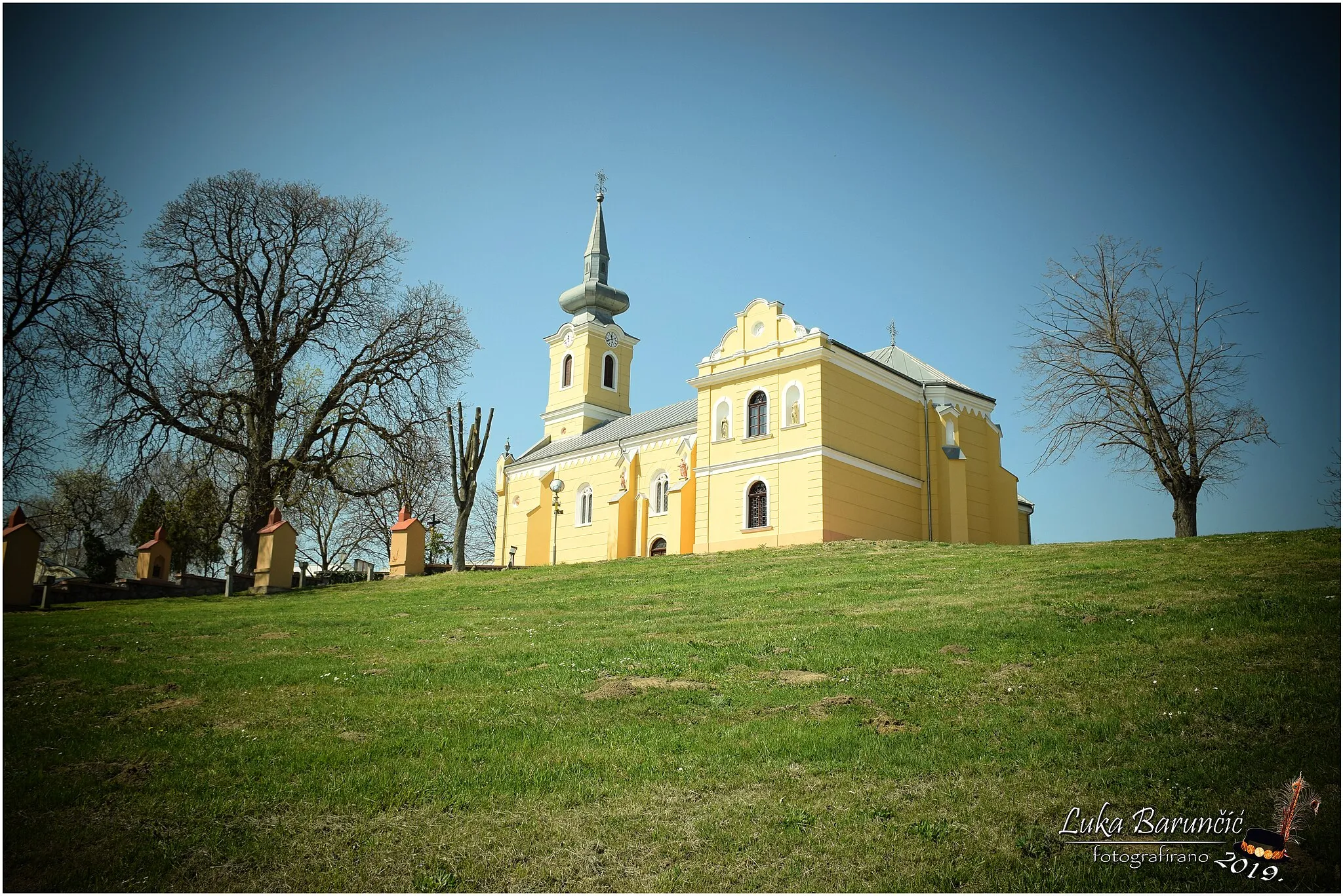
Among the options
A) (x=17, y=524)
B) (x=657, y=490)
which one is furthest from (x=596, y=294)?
(x=17, y=524)

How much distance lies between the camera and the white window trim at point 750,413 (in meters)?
31.3

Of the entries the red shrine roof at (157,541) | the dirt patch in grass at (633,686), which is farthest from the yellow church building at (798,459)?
the dirt patch in grass at (633,686)

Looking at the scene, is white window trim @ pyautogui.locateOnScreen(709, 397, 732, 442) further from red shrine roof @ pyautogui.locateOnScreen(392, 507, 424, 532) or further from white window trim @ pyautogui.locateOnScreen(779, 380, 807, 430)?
red shrine roof @ pyautogui.locateOnScreen(392, 507, 424, 532)

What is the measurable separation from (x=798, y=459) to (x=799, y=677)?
19.6m

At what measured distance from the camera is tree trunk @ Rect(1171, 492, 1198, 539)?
24.8 meters

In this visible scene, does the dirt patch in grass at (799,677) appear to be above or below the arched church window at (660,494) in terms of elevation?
below

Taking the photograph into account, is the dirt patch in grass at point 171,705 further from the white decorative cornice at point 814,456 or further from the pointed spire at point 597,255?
the pointed spire at point 597,255

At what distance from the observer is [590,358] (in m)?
50.4

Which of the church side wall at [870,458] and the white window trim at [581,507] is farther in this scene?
the white window trim at [581,507]

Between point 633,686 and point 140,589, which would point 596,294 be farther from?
point 633,686

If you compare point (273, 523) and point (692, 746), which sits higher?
point (273, 523)

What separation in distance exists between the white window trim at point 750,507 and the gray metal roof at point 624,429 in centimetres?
759

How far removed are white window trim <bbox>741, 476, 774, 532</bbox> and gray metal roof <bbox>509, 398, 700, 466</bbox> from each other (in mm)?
7592

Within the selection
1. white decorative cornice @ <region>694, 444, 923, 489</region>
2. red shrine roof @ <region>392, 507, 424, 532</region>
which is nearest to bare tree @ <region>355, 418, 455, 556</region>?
red shrine roof @ <region>392, 507, 424, 532</region>
